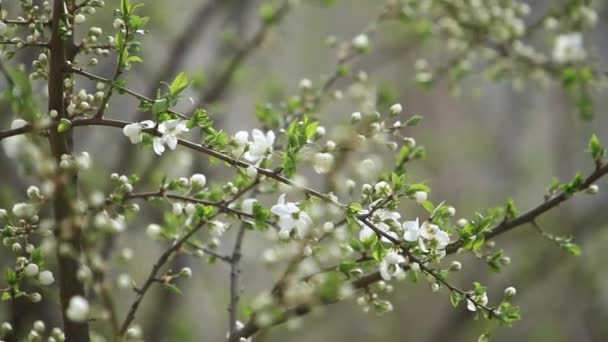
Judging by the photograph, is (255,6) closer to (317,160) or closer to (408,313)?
(408,313)

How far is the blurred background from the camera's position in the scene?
2.46 metres

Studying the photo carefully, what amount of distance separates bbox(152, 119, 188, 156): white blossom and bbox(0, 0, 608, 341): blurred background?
2.70 ft

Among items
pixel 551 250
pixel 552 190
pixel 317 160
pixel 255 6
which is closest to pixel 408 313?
pixel 551 250

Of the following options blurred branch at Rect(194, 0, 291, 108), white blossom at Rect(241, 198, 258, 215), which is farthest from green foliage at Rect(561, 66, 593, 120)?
white blossom at Rect(241, 198, 258, 215)

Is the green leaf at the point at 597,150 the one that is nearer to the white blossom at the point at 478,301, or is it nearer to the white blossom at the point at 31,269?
the white blossom at the point at 478,301

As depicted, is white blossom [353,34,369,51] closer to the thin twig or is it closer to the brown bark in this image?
the thin twig

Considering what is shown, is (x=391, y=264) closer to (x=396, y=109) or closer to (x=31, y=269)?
(x=396, y=109)

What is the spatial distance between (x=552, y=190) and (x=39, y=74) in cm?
81

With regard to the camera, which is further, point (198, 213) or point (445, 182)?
point (445, 182)

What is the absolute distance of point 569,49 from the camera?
185 centimetres

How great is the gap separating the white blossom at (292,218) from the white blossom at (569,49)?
117 centimetres

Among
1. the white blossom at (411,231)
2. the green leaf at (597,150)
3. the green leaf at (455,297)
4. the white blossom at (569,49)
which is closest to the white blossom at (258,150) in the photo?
the white blossom at (411,231)

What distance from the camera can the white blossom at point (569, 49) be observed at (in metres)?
1.83

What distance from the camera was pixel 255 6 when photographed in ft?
11.0
